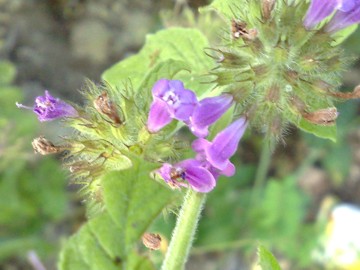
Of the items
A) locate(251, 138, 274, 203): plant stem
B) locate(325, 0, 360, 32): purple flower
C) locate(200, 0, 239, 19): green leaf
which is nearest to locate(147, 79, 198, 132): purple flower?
locate(200, 0, 239, 19): green leaf

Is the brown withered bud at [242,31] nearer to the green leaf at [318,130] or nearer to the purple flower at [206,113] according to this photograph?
the purple flower at [206,113]

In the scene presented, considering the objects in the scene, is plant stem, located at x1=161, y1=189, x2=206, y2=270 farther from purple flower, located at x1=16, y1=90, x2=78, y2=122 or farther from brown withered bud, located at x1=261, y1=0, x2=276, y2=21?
brown withered bud, located at x1=261, y1=0, x2=276, y2=21

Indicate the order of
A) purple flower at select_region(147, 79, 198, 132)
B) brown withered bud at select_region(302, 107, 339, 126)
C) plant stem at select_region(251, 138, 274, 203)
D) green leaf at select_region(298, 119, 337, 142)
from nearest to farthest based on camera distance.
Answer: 1. purple flower at select_region(147, 79, 198, 132)
2. brown withered bud at select_region(302, 107, 339, 126)
3. green leaf at select_region(298, 119, 337, 142)
4. plant stem at select_region(251, 138, 274, 203)

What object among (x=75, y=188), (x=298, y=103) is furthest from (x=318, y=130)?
(x=75, y=188)

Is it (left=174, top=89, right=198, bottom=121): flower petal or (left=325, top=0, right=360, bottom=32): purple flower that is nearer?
(left=174, top=89, right=198, bottom=121): flower petal

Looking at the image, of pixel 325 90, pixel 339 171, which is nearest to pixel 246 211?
pixel 339 171

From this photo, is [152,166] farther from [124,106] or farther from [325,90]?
[325,90]
